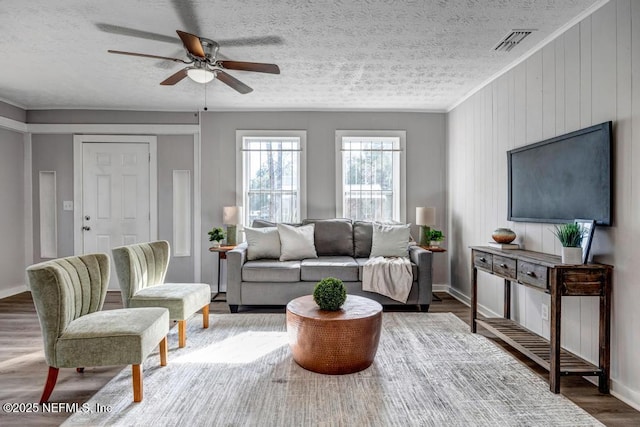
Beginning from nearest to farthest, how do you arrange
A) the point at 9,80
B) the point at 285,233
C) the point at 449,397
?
the point at 449,397 → the point at 9,80 → the point at 285,233

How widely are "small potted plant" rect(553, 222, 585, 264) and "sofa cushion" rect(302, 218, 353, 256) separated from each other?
2.60m

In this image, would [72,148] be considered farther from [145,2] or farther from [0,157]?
[145,2]

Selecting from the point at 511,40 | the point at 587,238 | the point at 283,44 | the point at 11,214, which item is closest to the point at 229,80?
the point at 283,44

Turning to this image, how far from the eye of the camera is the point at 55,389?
2.31m

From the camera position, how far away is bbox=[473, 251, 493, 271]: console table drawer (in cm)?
304

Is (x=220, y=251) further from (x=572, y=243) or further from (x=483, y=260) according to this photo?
(x=572, y=243)

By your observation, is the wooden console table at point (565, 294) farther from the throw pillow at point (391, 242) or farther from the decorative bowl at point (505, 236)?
the throw pillow at point (391, 242)

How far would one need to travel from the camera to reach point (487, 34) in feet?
9.46

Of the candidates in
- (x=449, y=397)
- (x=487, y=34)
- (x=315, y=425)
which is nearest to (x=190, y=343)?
(x=315, y=425)

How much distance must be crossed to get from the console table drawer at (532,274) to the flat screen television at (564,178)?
453mm

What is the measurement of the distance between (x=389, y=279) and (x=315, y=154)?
2.08 meters

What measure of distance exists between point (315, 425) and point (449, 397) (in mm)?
854

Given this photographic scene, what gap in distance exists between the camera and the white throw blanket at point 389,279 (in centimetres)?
390

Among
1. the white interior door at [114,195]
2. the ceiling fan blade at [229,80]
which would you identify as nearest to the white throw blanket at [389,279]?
the ceiling fan blade at [229,80]
